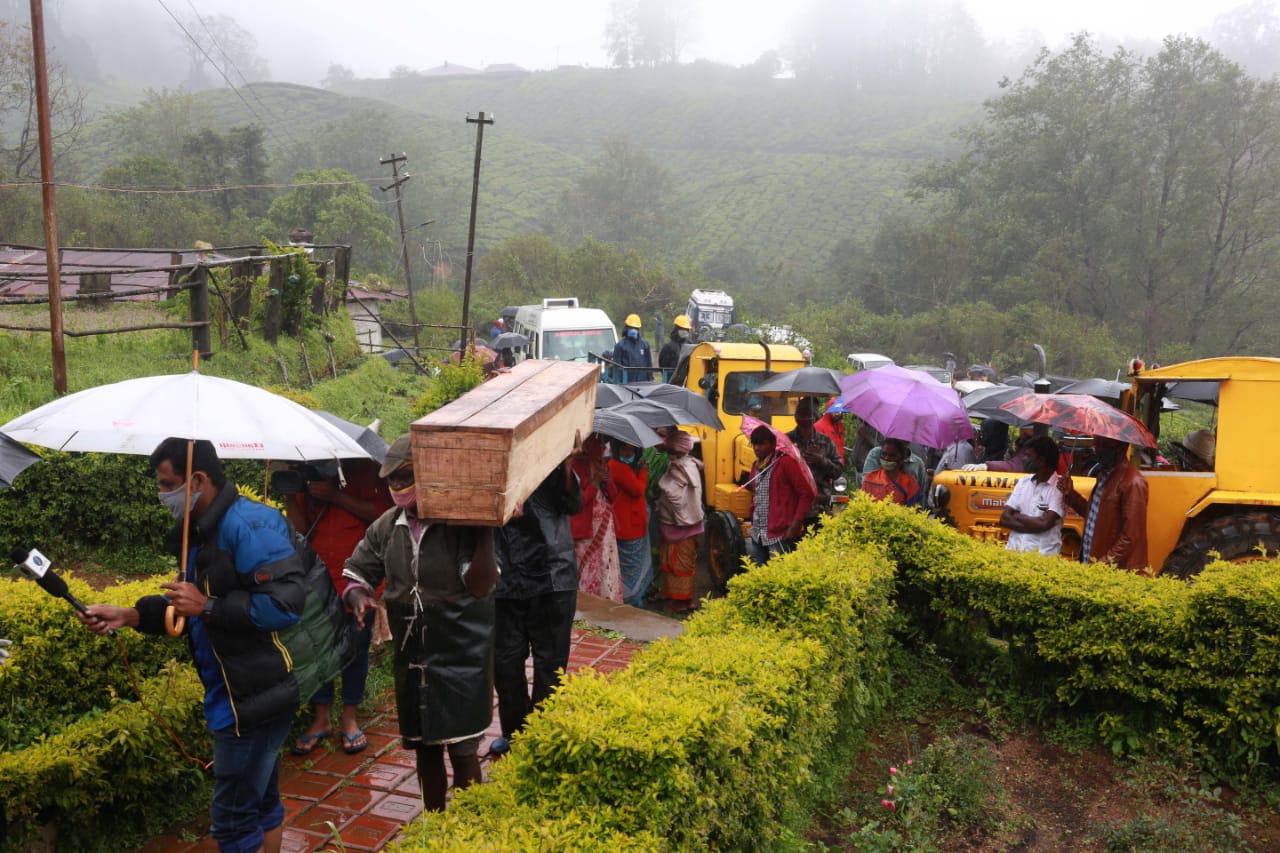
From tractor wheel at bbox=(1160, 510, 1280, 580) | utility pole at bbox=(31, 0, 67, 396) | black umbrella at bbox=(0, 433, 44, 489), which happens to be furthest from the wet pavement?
utility pole at bbox=(31, 0, 67, 396)

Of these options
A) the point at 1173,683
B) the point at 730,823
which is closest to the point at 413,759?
the point at 730,823

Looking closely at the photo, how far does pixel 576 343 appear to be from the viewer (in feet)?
54.7

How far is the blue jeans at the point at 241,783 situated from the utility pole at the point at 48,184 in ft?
26.6

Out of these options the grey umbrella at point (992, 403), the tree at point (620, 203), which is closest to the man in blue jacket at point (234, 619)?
the grey umbrella at point (992, 403)

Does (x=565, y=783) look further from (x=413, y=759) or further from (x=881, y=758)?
(x=881, y=758)

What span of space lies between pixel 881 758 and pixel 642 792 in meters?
2.65

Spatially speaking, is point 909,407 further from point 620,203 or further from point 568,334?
point 620,203

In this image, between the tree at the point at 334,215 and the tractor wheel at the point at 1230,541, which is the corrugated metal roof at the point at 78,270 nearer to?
the tractor wheel at the point at 1230,541

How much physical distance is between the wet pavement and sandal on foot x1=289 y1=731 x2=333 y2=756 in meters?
0.03

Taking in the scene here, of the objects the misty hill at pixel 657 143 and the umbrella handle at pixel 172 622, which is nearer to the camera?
the umbrella handle at pixel 172 622

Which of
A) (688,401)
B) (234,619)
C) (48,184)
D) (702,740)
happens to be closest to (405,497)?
(234,619)

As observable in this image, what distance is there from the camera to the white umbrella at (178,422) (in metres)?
3.56

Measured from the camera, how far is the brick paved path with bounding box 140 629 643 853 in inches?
156

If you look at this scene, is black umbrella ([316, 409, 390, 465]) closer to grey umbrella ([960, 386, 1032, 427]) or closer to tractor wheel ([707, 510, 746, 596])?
tractor wheel ([707, 510, 746, 596])
